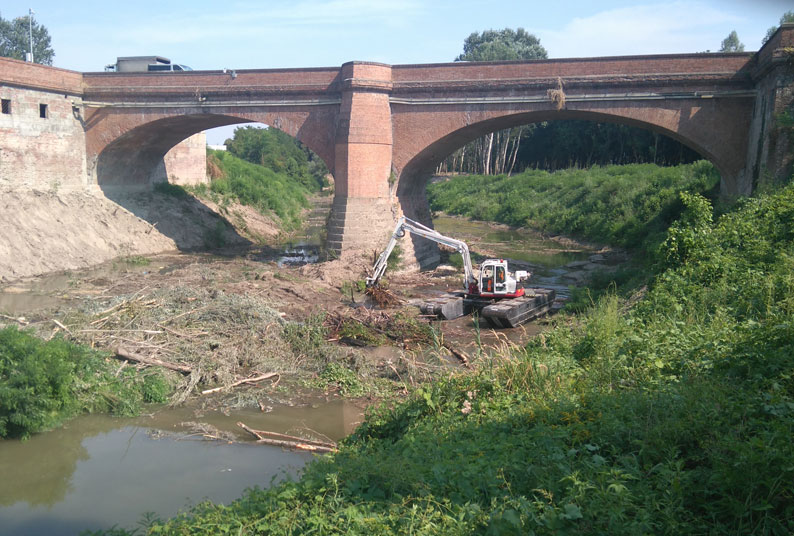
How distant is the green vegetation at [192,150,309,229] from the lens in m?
32.7

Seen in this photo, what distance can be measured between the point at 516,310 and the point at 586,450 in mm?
9512

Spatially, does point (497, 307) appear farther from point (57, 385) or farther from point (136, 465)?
point (57, 385)

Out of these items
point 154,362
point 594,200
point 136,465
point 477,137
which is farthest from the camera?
point 594,200

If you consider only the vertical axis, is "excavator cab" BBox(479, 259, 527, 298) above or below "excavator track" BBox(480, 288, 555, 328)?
above

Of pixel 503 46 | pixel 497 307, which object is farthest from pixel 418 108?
pixel 503 46

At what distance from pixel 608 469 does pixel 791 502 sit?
1.34 m

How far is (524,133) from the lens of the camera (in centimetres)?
5297

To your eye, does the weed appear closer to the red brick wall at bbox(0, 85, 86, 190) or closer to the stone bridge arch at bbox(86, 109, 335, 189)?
the red brick wall at bbox(0, 85, 86, 190)

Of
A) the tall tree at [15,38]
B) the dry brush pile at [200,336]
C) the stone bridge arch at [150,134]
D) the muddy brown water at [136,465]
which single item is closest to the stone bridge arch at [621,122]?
the stone bridge arch at [150,134]

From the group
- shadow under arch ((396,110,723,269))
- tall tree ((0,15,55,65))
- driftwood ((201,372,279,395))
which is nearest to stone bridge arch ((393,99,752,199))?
shadow under arch ((396,110,723,269))

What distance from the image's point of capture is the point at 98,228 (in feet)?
78.9

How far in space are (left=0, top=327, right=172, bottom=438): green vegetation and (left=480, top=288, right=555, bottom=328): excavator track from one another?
7476 mm

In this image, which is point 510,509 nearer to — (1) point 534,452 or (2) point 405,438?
(1) point 534,452

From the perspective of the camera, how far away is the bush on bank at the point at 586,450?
4.84 m
